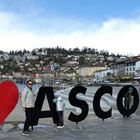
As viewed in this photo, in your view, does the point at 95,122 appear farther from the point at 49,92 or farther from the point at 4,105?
the point at 4,105

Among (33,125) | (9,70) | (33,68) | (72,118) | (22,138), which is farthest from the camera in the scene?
(33,68)

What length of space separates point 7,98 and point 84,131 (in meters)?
2.66

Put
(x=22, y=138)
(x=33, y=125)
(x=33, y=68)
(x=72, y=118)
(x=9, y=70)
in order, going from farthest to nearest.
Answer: (x=33, y=68), (x=9, y=70), (x=72, y=118), (x=33, y=125), (x=22, y=138)

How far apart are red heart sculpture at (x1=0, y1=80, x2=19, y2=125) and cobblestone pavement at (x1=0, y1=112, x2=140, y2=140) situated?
661 mm

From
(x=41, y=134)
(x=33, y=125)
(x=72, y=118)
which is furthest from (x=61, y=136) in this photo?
(x=72, y=118)

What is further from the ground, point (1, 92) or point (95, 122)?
point (1, 92)

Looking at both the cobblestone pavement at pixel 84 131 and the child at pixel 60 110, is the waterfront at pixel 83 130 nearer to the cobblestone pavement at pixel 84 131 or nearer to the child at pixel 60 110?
the cobblestone pavement at pixel 84 131

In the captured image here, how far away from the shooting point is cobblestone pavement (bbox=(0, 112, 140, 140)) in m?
Result: 11.5

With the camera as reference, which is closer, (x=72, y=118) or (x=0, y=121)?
(x=0, y=121)

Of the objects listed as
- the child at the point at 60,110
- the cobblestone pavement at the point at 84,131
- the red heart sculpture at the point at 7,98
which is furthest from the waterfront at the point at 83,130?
the red heart sculpture at the point at 7,98

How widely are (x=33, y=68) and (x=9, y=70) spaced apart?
934 inches

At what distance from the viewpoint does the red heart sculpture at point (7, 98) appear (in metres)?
11.4

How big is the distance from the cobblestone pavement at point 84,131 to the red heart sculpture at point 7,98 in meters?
0.66

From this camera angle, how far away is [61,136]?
11688 millimetres
